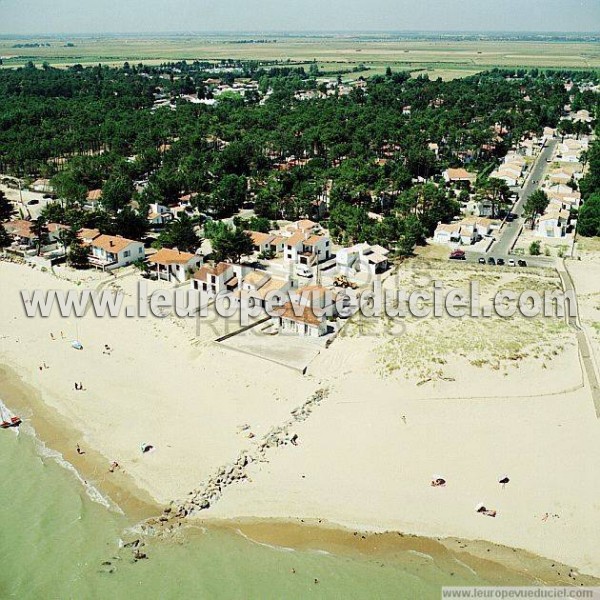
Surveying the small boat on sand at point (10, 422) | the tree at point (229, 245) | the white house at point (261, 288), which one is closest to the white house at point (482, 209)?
the tree at point (229, 245)

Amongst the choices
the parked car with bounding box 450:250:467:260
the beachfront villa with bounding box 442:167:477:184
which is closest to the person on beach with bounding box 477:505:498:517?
the parked car with bounding box 450:250:467:260

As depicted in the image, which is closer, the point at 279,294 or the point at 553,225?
the point at 279,294

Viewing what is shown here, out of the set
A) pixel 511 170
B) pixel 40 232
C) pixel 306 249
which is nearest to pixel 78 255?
pixel 40 232

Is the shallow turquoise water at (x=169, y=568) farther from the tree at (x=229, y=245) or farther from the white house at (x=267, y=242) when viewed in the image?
the white house at (x=267, y=242)

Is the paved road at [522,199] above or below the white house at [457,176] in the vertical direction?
below

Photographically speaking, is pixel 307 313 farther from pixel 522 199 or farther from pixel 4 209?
pixel 522 199

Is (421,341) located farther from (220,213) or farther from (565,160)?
(565,160)

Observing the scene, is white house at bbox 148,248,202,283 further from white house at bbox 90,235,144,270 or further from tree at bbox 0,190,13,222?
tree at bbox 0,190,13,222
